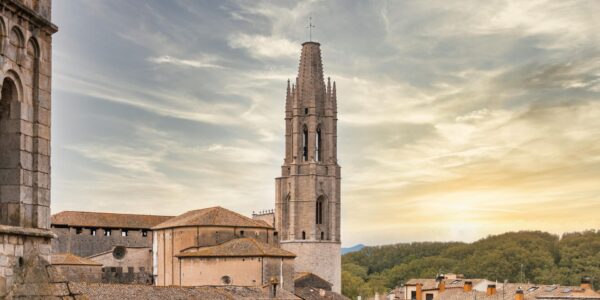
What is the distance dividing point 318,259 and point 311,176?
A: 8843 mm

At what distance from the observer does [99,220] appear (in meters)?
78.2

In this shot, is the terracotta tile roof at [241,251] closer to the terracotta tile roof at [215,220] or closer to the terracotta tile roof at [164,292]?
the terracotta tile roof at [164,292]

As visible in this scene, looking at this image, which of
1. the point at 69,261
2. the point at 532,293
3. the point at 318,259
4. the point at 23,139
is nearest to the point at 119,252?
the point at 69,261

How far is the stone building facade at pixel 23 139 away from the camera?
36.4ft

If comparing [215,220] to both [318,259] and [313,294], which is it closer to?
[313,294]

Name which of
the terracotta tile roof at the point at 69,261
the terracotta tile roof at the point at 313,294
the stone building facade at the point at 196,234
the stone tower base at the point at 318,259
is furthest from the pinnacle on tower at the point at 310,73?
the terracotta tile roof at the point at 69,261

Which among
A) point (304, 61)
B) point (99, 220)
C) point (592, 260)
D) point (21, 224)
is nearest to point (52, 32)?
point (21, 224)

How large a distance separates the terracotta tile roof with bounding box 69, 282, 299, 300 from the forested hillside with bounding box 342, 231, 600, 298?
56.5m

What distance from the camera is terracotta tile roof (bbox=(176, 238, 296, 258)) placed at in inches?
2208

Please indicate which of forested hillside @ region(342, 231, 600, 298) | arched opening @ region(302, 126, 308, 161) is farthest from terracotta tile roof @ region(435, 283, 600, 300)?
forested hillside @ region(342, 231, 600, 298)

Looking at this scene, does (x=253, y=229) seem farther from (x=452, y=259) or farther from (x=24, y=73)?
(x=452, y=259)

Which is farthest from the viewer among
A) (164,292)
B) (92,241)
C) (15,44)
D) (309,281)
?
(92,241)

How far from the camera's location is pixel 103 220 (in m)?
78.3

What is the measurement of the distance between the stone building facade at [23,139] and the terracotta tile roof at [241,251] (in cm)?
4428
